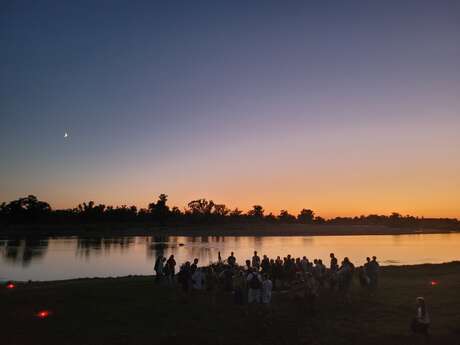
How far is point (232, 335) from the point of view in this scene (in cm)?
1539

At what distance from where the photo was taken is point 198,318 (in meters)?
17.1

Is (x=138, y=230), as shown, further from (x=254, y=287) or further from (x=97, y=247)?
(x=254, y=287)

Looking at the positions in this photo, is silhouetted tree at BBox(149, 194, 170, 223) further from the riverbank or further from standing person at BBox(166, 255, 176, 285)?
standing person at BBox(166, 255, 176, 285)

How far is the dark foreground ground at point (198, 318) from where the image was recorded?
49.1 feet

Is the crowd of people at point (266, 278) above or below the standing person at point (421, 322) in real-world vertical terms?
above

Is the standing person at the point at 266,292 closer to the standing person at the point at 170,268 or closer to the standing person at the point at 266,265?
the standing person at the point at 266,265

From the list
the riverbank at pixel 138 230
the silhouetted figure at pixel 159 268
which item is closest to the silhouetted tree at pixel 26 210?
the riverbank at pixel 138 230

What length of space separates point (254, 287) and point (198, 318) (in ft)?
10.7

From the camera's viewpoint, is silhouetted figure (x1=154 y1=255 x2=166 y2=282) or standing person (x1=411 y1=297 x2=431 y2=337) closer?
standing person (x1=411 y1=297 x2=431 y2=337)

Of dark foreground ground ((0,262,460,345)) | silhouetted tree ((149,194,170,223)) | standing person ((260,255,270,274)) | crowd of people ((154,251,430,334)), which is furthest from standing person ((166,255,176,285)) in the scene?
silhouetted tree ((149,194,170,223))

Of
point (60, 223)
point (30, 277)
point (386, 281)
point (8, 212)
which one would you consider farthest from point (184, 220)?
point (386, 281)

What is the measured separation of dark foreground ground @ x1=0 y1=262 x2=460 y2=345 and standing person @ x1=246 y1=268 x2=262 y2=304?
92 cm

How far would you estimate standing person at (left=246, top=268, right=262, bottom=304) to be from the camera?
63.1 feet

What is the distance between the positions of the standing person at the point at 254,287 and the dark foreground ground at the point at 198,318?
92 cm
